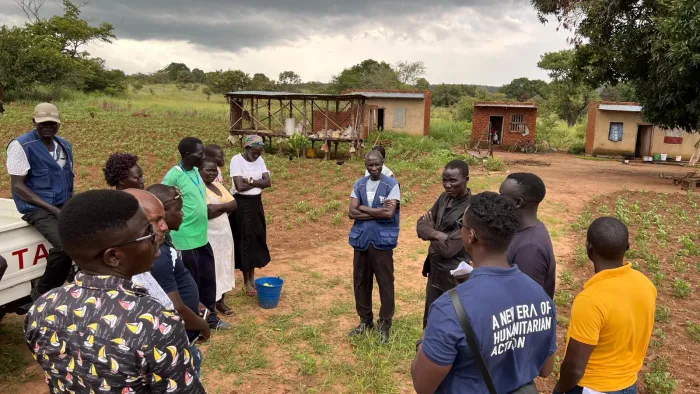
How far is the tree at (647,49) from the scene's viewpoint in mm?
10922

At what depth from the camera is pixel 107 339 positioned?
1.39m

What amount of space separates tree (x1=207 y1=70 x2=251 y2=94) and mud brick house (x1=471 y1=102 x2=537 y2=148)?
26581 millimetres

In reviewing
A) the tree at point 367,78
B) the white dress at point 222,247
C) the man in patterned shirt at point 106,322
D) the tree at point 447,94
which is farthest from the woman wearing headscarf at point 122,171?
the tree at point 447,94

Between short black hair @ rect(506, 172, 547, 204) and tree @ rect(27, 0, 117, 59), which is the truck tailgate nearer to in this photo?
short black hair @ rect(506, 172, 547, 204)

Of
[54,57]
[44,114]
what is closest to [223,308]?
[44,114]

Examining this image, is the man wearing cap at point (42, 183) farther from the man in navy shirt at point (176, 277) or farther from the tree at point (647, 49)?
the tree at point (647, 49)

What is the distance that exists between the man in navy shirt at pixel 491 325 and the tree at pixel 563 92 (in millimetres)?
34532

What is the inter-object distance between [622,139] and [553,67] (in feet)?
39.9

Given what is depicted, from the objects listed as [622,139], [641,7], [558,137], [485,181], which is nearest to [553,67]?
[558,137]

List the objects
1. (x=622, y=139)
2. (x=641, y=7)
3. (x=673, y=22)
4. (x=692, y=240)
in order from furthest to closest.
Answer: (x=622, y=139), (x=641, y=7), (x=673, y=22), (x=692, y=240)

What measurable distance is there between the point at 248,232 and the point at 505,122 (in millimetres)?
22640

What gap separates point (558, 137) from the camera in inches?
1094

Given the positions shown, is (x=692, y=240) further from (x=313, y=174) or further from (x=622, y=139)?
(x=622, y=139)

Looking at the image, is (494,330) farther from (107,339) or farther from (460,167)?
(460,167)
